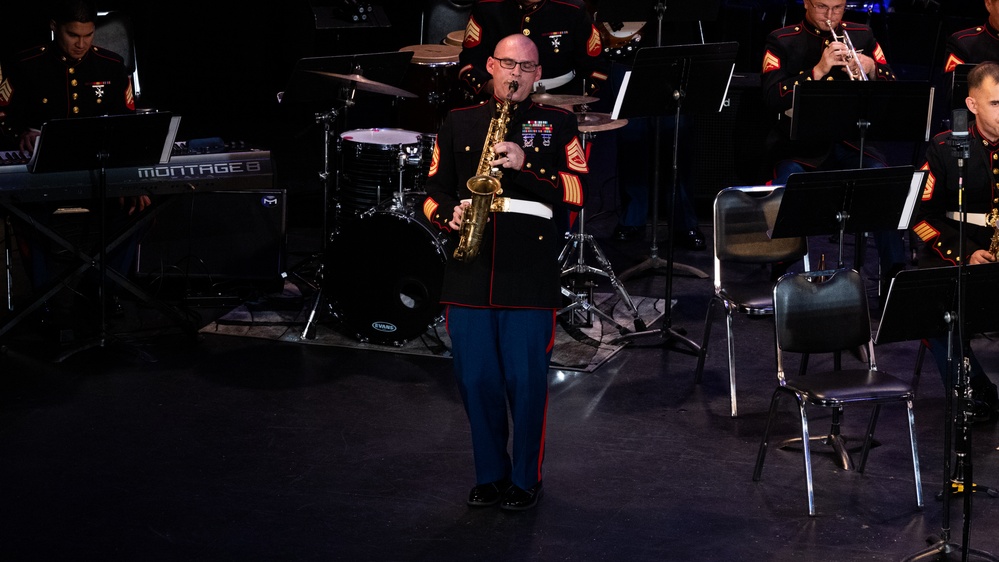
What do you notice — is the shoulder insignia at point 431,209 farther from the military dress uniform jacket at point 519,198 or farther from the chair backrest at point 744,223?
the chair backrest at point 744,223

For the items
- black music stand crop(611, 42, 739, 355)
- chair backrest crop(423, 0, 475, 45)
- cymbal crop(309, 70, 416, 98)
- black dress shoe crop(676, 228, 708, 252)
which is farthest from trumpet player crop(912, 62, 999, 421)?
chair backrest crop(423, 0, 475, 45)

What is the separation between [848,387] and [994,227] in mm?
1371

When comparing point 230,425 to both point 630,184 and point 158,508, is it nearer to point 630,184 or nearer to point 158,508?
point 158,508

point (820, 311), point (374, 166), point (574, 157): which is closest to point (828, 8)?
point (820, 311)

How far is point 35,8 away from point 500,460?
7.64 metres

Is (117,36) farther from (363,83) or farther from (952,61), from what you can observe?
(952,61)

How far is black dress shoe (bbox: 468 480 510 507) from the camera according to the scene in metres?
5.21

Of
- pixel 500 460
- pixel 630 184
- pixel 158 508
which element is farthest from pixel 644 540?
pixel 630 184

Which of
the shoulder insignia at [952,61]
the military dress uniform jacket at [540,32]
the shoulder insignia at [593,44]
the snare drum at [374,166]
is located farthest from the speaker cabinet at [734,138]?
the snare drum at [374,166]

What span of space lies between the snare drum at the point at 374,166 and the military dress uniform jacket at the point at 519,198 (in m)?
2.07

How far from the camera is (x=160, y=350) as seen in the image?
721 cm

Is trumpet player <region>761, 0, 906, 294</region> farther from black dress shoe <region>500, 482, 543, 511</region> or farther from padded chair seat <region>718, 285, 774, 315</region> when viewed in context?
black dress shoe <region>500, 482, 543, 511</region>

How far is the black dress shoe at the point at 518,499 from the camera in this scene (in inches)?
203

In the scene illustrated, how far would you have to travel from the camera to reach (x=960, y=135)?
4.35 metres
